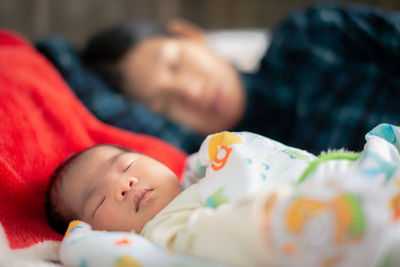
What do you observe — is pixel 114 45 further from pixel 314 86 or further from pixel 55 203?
pixel 55 203

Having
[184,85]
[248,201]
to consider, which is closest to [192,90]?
[184,85]

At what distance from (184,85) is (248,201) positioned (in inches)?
33.6

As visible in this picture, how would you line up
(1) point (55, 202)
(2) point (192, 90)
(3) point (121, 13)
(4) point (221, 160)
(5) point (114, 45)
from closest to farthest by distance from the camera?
1. (4) point (221, 160)
2. (1) point (55, 202)
3. (2) point (192, 90)
4. (5) point (114, 45)
5. (3) point (121, 13)

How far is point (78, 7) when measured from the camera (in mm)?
1620

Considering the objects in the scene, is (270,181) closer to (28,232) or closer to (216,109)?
(28,232)

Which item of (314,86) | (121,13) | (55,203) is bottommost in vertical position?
(55,203)

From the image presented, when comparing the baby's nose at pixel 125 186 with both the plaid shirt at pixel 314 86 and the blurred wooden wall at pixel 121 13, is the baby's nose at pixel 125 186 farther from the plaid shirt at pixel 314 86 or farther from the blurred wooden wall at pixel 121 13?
the blurred wooden wall at pixel 121 13

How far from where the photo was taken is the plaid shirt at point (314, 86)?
1251 millimetres

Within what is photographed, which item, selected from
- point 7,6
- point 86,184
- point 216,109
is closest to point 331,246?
point 86,184

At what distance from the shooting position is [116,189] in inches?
27.4

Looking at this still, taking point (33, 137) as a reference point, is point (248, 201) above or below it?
above

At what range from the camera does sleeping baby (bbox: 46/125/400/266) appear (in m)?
0.46

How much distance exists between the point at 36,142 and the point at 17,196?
13 cm

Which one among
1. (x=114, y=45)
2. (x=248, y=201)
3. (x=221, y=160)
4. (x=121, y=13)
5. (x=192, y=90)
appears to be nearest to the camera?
(x=248, y=201)
